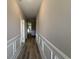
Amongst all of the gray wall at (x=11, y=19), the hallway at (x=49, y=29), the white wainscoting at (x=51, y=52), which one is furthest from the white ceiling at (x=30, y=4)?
the white wainscoting at (x=51, y=52)

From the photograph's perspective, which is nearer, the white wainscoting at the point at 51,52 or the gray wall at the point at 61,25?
the gray wall at the point at 61,25

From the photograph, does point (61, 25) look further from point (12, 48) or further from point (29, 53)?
point (29, 53)

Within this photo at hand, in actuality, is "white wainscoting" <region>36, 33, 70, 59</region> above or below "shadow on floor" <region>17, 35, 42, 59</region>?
above

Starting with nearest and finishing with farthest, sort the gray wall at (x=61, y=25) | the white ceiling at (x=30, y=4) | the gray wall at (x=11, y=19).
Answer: the gray wall at (x=61, y=25)
the gray wall at (x=11, y=19)
the white ceiling at (x=30, y=4)

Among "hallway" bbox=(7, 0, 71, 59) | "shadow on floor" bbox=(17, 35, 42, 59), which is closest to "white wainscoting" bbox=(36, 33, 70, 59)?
"hallway" bbox=(7, 0, 71, 59)

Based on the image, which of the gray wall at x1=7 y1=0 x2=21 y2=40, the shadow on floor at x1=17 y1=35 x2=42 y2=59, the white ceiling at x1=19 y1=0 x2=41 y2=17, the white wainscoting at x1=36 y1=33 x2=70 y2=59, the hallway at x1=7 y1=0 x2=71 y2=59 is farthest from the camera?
the white ceiling at x1=19 y1=0 x2=41 y2=17

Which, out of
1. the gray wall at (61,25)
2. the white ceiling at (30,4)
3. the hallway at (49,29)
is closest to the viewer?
the gray wall at (61,25)

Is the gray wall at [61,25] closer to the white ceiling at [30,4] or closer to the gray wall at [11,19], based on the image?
the gray wall at [11,19]

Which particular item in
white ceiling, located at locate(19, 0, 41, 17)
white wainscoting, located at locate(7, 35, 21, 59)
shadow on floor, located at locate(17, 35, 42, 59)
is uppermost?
white ceiling, located at locate(19, 0, 41, 17)

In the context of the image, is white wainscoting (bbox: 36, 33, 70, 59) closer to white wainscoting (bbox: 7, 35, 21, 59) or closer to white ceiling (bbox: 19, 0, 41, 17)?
white wainscoting (bbox: 7, 35, 21, 59)
